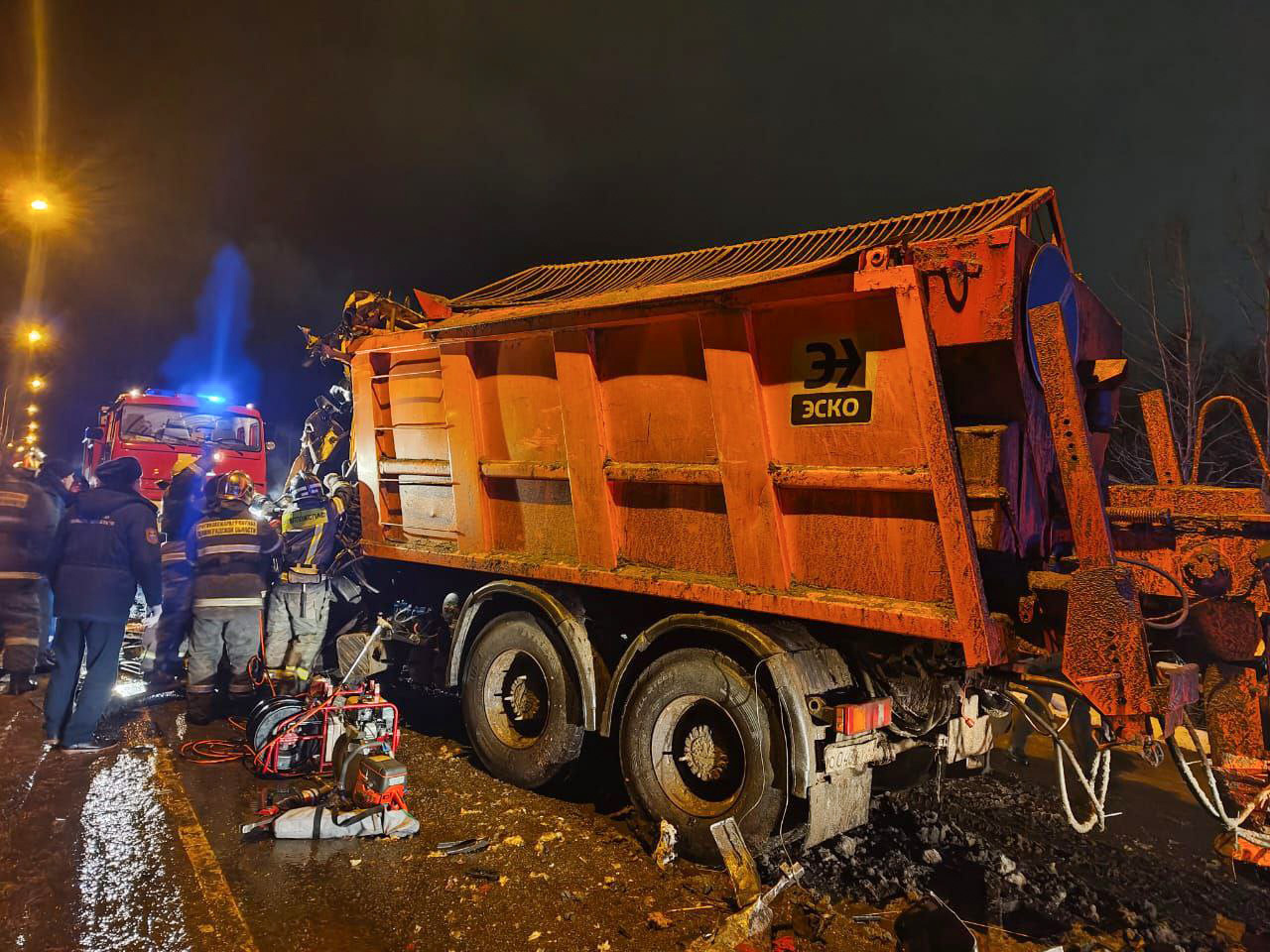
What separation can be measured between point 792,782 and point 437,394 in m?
3.50

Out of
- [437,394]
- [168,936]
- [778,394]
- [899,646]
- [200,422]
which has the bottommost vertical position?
[168,936]

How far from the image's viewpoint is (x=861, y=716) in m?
3.28

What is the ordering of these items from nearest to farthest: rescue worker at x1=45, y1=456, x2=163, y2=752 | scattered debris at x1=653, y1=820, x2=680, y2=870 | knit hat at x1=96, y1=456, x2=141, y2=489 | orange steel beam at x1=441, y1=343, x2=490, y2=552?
scattered debris at x1=653, y1=820, x2=680, y2=870, orange steel beam at x1=441, y1=343, x2=490, y2=552, rescue worker at x1=45, y1=456, x2=163, y2=752, knit hat at x1=96, y1=456, x2=141, y2=489

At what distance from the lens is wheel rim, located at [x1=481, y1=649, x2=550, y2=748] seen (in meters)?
4.71

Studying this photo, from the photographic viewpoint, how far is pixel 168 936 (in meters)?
2.90

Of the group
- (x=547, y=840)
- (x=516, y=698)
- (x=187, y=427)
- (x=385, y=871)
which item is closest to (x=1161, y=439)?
(x=547, y=840)

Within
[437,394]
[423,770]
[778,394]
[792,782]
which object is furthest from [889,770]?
[437,394]

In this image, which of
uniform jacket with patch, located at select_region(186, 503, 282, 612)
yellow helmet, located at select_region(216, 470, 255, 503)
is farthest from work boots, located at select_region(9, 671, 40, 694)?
yellow helmet, located at select_region(216, 470, 255, 503)

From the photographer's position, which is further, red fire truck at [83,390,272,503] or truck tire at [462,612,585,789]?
red fire truck at [83,390,272,503]

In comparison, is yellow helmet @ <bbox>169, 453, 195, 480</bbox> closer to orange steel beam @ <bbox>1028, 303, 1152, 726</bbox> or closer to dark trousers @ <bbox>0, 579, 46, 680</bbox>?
dark trousers @ <bbox>0, 579, 46, 680</bbox>

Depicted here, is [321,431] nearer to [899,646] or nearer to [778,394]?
[778,394]

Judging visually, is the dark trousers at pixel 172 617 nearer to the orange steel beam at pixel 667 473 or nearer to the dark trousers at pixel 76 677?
the dark trousers at pixel 76 677

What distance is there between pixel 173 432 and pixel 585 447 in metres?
9.43

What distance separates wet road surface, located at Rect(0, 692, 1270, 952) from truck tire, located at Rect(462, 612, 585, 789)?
0.17 metres
